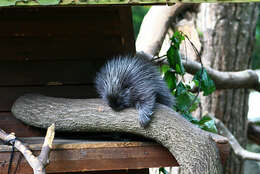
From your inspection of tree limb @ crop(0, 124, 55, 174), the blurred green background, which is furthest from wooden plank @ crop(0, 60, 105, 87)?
the blurred green background

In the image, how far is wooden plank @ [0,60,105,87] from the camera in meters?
1.45

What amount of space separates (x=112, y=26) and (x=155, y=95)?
1.02 feet

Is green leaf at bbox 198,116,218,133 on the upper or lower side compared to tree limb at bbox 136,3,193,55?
lower

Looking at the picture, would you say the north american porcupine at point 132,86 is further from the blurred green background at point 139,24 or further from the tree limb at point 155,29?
the blurred green background at point 139,24

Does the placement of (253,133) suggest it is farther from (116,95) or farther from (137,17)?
(116,95)

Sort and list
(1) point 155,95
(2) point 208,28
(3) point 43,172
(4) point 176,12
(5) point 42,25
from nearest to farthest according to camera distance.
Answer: (3) point 43,172 → (1) point 155,95 → (5) point 42,25 → (4) point 176,12 → (2) point 208,28

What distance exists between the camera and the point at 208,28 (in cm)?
299

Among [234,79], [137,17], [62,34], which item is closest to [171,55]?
[62,34]

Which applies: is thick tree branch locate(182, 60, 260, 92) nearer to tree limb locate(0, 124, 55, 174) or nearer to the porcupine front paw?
the porcupine front paw

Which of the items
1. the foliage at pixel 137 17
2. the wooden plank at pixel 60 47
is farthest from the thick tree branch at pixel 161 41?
the foliage at pixel 137 17

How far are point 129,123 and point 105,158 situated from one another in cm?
12

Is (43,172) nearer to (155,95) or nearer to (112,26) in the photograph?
(155,95)

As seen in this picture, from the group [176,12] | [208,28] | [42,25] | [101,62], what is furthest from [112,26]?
[208,28]

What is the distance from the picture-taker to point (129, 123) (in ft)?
3.93
